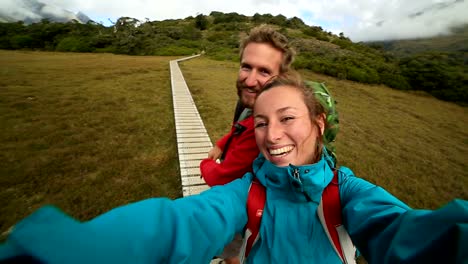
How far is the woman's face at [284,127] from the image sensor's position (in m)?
1.17

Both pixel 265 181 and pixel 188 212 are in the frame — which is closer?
pixel 188 212

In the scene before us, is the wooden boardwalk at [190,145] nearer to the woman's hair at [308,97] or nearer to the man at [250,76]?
the man at [250,76]

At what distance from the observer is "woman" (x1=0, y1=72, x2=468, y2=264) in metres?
0.45

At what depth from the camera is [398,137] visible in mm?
7617

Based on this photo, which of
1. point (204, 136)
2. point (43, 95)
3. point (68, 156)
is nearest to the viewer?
point (68, 156)

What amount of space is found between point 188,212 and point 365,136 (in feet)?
25.9

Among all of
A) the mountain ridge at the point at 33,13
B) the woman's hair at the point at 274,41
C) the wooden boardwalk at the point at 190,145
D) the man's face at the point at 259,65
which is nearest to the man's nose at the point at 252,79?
the man's face at the point at 259,65

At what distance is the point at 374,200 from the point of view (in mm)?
892

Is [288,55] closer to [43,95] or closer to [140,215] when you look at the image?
[140,215]

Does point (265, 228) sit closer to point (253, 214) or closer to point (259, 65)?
point (253, 214)

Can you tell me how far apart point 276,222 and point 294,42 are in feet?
33.7

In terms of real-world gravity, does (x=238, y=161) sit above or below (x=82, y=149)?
above

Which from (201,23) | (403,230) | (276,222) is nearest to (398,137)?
(276,222)

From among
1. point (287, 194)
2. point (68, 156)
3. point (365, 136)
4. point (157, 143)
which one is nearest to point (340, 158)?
point (365, 136)
